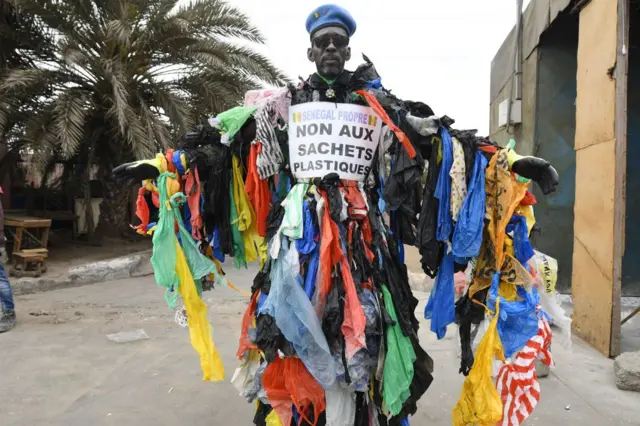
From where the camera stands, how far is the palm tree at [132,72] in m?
6.70

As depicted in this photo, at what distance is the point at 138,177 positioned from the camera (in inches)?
77.6

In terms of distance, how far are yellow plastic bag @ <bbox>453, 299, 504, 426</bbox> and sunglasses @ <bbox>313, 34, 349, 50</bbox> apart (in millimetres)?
1257

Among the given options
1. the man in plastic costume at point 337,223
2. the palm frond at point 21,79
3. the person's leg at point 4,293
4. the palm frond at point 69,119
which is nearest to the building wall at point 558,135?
the man in plastic costume at point 337,223

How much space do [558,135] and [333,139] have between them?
491 cm

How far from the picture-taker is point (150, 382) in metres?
3.13

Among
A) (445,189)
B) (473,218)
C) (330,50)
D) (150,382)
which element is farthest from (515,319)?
(150,382)

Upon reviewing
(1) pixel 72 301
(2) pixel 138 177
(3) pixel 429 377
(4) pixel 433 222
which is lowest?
(1) pixel 72 301

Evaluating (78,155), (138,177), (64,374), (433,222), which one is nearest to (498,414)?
(433,222)

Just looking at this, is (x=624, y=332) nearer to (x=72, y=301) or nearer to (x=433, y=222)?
(x=433, y=222)

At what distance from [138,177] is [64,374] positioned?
2.03 m

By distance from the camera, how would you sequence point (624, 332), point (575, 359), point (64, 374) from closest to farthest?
point (64, 374)
point (575, 359)
point (624, 332)

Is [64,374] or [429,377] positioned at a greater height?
[429,377]

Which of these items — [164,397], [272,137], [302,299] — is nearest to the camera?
[302,299]

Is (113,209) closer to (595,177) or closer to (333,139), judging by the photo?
(595,177)
